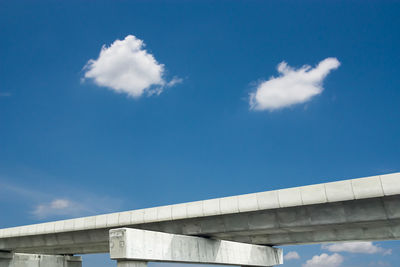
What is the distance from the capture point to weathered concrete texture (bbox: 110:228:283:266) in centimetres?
1806

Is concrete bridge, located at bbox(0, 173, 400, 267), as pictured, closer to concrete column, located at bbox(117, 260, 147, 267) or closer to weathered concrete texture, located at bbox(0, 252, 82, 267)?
concrete column, located at bbox(117, 260, 147, 267)

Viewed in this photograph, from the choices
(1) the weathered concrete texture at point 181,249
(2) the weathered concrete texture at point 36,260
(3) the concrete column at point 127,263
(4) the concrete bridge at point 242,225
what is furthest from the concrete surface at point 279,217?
(2) the weathered concrete texture at point 36,260

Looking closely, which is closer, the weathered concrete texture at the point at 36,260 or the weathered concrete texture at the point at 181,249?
the weathered concrete texture at the point at 181,249

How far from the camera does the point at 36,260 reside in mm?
37125

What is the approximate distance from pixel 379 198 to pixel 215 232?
8257mm

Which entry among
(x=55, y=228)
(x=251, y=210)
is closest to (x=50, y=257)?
(x=55, y=228)

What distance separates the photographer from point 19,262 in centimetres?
3578

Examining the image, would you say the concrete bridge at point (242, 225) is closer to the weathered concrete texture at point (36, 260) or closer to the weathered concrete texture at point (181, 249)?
the weathered concrete texture at point (181, 249)

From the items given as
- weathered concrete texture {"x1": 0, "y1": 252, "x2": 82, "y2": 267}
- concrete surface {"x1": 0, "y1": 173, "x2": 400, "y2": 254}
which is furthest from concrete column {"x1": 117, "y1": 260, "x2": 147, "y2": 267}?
weathered concrete texture {"x1": 0, "y1": 252, "x2": 82, "y2": 267}

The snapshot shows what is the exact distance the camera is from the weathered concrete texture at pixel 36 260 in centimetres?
3484

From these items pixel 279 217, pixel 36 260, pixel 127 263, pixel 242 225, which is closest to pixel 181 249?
pixel 242 225

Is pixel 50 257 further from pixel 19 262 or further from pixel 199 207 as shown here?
pixel 199 207

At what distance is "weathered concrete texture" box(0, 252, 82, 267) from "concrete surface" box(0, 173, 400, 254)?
9.21m

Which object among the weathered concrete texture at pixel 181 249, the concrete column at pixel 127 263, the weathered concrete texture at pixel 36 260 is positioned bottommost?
the concrete column at pixel 127 263
